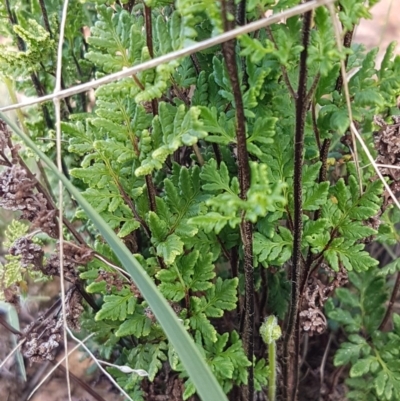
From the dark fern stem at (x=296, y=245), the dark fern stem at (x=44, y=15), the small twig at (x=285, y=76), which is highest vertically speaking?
the dark fern stem at (x=44, y=15)

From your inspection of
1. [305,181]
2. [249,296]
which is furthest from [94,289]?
[305,181]

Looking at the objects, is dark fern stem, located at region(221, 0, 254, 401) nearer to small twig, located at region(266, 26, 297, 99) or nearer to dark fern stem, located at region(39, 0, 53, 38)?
small twig, located at region(266, 26, 297, 99)

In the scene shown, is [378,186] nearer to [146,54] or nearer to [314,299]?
[314,299]

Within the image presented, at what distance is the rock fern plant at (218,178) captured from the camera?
563 mm

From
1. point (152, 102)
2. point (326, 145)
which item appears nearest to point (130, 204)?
point (152, 102)

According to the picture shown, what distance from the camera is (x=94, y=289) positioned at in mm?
711

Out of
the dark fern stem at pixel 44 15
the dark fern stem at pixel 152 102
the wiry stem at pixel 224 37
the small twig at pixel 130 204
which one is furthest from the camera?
the dark fern stem at pixel 44 15

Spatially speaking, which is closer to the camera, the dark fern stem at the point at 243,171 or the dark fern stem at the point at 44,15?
the dark fern stem at the point at 243,171

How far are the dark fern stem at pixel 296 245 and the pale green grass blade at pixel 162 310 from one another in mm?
186

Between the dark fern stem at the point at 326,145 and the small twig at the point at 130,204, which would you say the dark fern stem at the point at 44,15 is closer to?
the small twig at the point at 130,204

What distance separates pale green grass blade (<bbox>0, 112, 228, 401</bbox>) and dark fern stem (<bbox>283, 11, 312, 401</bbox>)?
0.61ft

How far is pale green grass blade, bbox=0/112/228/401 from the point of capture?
0.53 meters

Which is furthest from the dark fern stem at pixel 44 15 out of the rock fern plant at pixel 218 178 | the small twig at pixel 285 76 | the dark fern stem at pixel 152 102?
the small twig at pixel 285 76

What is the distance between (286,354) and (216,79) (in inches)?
16.6
